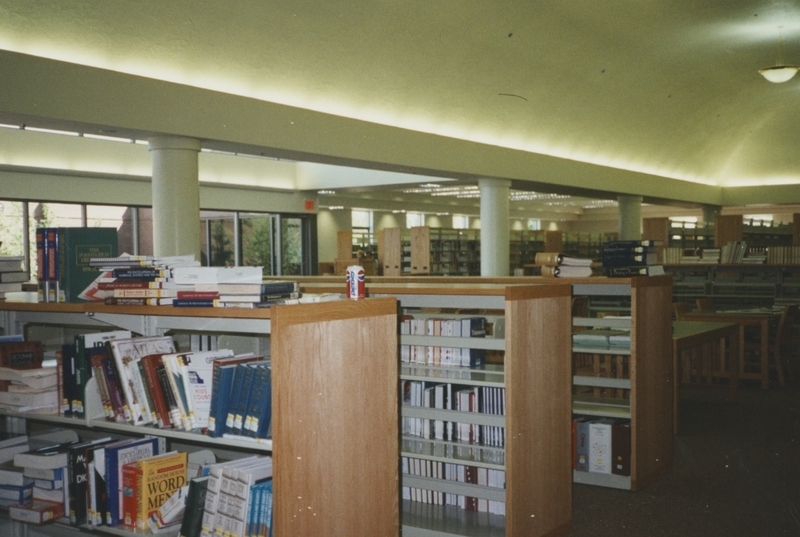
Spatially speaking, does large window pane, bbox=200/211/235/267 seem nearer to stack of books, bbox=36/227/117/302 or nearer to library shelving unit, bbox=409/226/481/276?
library shelving unit, bbox=409/226/481/276

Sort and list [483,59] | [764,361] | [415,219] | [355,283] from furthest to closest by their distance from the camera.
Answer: [415,219] → [483,59] → [764,361] → [355,283]

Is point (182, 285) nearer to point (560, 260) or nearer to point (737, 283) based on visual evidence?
point (560, 260)

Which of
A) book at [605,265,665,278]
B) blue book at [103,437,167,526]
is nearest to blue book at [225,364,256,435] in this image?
blue book at [103,437,167,526]

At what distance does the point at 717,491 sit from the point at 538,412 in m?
1.95

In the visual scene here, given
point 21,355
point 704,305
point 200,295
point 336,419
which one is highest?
point 200,295

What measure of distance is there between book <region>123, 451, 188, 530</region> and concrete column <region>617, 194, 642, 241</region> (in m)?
13.2

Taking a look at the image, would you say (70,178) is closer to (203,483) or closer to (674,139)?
(203,483)

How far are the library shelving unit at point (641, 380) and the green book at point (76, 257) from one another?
311cm

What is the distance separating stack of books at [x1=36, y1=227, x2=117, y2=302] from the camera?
3326 mm

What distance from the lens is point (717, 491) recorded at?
197 inches

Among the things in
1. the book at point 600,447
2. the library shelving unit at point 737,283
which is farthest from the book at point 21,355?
the library shelving unit at point 737,283

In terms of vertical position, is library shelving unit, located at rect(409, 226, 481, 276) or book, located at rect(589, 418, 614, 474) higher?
library shelving unit, located at rect(409, 226, 481, 276)

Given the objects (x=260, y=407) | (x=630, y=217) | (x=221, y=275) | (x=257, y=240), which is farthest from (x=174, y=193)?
(x=630, y=217)

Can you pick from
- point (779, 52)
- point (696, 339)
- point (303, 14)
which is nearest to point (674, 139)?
point (779, 52)
